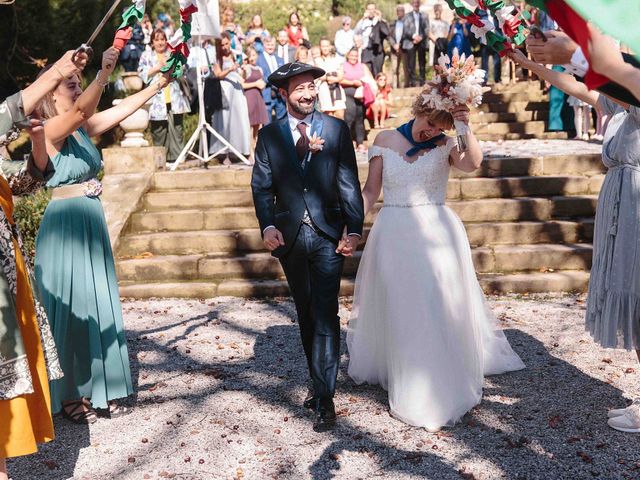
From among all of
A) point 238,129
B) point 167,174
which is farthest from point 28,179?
point 238,129

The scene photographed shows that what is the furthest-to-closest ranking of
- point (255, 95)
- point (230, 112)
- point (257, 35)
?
point (257, 35) → point (255, 95) → point (230, 112)

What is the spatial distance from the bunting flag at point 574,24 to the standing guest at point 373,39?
51.1 feet

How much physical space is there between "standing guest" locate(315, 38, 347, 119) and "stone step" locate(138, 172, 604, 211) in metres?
4.17

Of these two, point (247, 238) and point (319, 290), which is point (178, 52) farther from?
point (247, 238)

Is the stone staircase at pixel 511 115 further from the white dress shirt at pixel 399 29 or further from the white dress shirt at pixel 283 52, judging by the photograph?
the white dress shirt at pixel 283 52

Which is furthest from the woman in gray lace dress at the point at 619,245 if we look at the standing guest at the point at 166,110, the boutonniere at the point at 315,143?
the standing guest at the point at 166,110

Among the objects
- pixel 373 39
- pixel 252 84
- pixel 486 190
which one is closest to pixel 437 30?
pixel 373 39

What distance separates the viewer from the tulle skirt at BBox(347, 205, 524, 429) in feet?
15.3

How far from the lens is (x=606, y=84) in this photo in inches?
86.4

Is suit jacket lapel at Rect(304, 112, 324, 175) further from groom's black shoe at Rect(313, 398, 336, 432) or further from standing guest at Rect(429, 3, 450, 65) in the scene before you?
standing guest at Rect(429, 3, 450, 65)

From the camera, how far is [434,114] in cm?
466

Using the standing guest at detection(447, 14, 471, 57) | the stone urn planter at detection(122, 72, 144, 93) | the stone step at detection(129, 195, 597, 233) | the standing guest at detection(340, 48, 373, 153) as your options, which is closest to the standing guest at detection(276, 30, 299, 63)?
the standing guest at detection(340, 48, 373, 153)

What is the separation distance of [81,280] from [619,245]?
3.34 meters

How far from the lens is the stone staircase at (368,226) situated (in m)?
8.25
